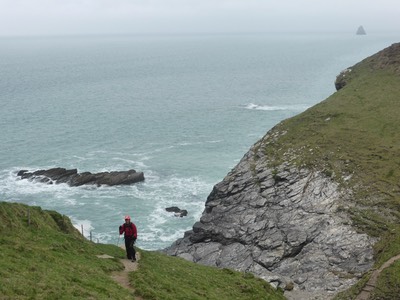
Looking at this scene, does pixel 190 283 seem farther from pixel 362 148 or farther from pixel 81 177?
pixel 81 177

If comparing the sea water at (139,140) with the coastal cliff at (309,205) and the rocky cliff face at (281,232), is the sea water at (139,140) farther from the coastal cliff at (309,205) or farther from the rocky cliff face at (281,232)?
the coastal cliff at (309,205)

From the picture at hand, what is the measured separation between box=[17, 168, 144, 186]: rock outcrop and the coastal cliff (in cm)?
2618

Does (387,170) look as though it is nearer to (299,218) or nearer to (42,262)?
(299,218)

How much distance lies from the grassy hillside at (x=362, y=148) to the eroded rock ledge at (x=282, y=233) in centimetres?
164

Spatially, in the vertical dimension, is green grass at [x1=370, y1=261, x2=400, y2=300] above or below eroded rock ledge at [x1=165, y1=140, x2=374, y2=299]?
above

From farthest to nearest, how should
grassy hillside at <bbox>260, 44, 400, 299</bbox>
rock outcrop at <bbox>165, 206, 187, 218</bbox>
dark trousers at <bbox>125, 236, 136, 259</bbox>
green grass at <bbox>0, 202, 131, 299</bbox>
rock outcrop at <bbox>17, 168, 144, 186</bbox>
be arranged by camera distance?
rock outcrop at <bbox>17, 168, 144, 186</bbox> → rock outcrop at <bbox>165, 206, 187, 218</bbox> → grassy hillside at <bbox>260, 44, 400, 299</bbox> → dark trousers at <bbox>125, 236, 136, 259</bbox> → green grass at <bbox>0, 202, 131, 299</bbox>

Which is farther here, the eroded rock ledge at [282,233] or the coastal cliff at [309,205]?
the coastal cliff at [309,205]

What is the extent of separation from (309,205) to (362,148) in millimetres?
13057

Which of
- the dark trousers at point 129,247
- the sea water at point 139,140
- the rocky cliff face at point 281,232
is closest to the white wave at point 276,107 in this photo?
the sea water at point 139,140

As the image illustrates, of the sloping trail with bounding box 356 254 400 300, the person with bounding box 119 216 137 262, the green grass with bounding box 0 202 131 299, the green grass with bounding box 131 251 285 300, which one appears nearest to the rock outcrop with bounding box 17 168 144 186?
the green grass with bounding box 131 251 285 300

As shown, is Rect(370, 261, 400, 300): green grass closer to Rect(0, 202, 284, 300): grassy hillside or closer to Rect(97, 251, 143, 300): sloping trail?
Rect(0, 202, 284, 300): grassy hillside

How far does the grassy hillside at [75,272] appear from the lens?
71.1 ft

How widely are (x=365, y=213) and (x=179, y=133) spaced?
7047 cm

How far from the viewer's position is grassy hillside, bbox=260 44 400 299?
161 ft
